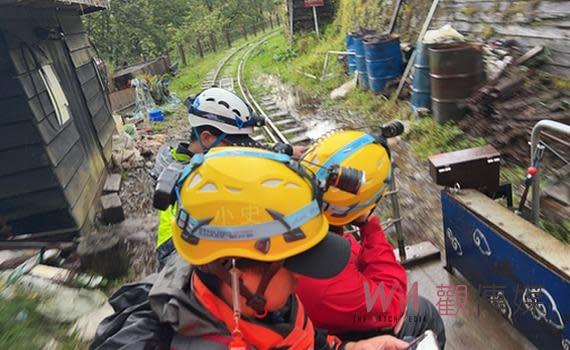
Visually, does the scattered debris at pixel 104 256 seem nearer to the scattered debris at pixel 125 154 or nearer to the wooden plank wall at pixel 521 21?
the scattered debris at pixel 125 154

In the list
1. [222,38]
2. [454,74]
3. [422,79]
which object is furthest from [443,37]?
[222,38]

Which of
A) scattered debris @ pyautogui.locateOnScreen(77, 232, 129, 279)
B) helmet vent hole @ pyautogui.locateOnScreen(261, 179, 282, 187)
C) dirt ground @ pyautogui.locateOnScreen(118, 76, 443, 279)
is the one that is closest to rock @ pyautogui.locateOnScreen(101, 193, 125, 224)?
dirt ground @ pyautogui.locateOnScreen(118, 76, 443, 279)

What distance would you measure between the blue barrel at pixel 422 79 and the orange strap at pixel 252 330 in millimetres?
6900

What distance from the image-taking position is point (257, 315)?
55.4 inches

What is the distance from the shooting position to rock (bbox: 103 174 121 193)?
7489 millimetres

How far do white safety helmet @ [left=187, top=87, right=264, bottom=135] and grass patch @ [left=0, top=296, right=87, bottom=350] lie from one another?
2036 millimetres

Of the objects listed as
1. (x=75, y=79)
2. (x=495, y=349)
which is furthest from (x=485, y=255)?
(x=75, y=79)

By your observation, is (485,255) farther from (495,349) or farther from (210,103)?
(210,103)

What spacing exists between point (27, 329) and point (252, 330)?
2.82 metres

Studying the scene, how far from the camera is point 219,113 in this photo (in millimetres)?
3137

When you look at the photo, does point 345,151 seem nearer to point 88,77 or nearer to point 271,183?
point 271,183

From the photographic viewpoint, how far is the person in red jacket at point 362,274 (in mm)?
1895

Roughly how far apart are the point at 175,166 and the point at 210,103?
1.71 metres

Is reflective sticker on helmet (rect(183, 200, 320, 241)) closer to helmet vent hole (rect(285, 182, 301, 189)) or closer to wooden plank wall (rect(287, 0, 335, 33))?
helmet vent hole (rect(285, 182, 301, 189))
